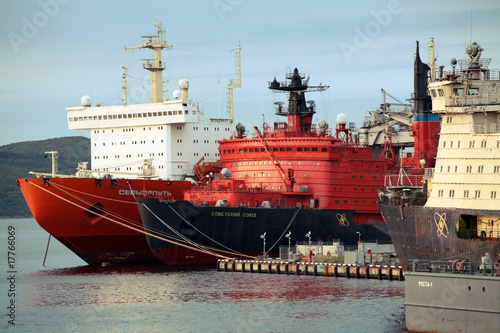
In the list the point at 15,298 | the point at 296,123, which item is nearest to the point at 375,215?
the point at 296,123

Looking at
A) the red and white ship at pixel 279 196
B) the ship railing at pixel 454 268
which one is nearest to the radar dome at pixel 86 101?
the red and white ship at pixel 279 196

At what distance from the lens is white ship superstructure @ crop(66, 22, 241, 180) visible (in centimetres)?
5641

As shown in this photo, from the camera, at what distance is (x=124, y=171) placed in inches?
2259

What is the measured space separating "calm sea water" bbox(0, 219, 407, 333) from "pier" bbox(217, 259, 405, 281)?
Answer: 0.78m

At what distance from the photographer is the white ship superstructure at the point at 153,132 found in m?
56.4

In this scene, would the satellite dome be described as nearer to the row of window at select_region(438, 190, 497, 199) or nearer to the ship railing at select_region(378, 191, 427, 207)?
the ship railing at select_region(378, 191, 427, 207)

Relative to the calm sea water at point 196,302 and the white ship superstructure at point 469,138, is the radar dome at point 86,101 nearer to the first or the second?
the calm sea water at point 196,302

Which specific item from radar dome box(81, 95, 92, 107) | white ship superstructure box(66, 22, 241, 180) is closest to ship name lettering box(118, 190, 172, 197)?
white ship superstructure box(66, 22, 241, 180)

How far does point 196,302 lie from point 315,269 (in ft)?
32.0

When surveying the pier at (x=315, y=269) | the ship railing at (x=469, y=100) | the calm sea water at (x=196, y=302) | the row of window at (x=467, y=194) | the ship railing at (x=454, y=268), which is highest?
the ship railing at (x=469, y=100)

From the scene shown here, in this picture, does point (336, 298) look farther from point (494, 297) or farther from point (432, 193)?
point (494, 297)

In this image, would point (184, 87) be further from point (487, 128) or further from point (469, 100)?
point (487, 128)

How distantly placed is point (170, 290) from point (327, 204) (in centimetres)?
1579

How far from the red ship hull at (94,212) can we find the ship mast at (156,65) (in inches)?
352
